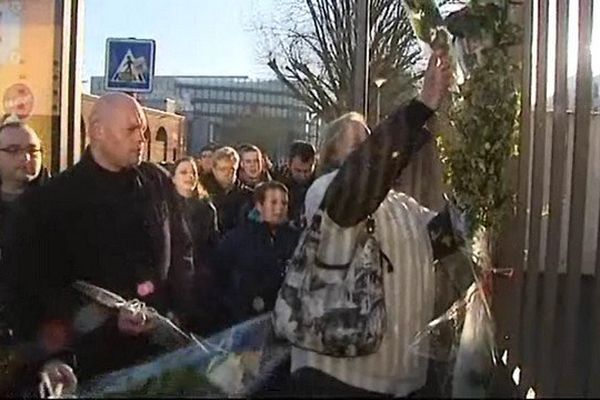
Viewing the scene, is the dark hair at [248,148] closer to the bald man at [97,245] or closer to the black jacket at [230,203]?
the black jacket at [230,203]

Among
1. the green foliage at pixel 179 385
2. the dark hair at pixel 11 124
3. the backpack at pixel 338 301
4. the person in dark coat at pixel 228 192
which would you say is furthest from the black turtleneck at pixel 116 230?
the backpack at pixel 338 301

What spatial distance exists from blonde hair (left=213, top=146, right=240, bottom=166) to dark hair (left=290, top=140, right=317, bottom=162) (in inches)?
11.6

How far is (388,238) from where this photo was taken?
11.1ft

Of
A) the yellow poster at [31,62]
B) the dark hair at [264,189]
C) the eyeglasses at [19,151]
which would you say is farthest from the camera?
the yellow poster at [31,62]

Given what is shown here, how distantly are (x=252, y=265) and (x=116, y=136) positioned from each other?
0.97 meters

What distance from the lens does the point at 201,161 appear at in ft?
18.5

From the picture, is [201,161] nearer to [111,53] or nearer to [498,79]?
[111,53]

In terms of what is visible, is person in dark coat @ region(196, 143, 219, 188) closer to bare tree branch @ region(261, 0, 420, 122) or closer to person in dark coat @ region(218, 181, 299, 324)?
person in dark coat @ region(218, 181, 299, 324)

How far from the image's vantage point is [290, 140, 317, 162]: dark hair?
16.9 feet

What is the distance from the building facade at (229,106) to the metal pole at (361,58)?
329 mm

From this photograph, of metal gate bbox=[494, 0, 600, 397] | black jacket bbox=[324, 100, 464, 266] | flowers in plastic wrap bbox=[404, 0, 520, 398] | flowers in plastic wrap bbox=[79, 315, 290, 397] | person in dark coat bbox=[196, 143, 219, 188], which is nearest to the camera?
black jacket bbox=[324, 100, 464, 266]

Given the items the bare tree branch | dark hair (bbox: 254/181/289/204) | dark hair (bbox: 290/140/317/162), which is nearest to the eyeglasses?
dark hair (bbox: 254/181/289/204)

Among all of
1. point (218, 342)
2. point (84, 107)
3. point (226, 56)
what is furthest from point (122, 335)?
point (226, 56)

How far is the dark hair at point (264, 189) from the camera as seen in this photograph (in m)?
Answer: 5.30
